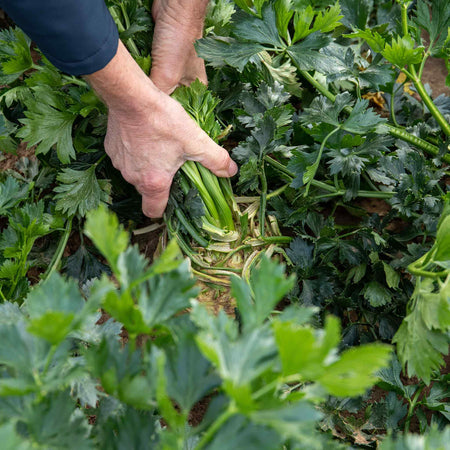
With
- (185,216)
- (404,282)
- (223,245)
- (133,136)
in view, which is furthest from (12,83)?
(404,282)

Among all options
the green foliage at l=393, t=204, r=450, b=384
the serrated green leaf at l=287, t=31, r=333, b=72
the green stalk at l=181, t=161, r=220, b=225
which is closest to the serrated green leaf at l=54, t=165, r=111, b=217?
the green stalk at l=181, t=161, r=220, b=225

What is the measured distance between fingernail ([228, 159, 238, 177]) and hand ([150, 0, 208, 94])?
0.87 feet

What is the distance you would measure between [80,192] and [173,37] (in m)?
0.50

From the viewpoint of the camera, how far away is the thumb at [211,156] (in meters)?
1.30

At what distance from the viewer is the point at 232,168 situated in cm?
139

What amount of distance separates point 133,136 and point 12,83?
0.48m

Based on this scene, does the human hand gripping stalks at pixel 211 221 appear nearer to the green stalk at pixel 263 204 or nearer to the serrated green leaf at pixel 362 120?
the green stalk at pixel 263 204

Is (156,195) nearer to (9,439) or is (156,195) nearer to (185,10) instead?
(185,10)

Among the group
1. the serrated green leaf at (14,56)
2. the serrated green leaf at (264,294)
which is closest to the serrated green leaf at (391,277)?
the serrated green leaf at (264,294)

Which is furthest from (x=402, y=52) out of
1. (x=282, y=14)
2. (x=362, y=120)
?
(x=282, y=14)

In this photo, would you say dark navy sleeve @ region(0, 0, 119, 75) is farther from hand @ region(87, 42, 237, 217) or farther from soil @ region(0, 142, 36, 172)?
soil @ region(0, 142, 36, 172)

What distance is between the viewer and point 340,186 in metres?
1.43

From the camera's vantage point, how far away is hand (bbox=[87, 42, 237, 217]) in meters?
1.17

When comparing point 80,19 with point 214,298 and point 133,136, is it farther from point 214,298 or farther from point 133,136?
point 214,298
